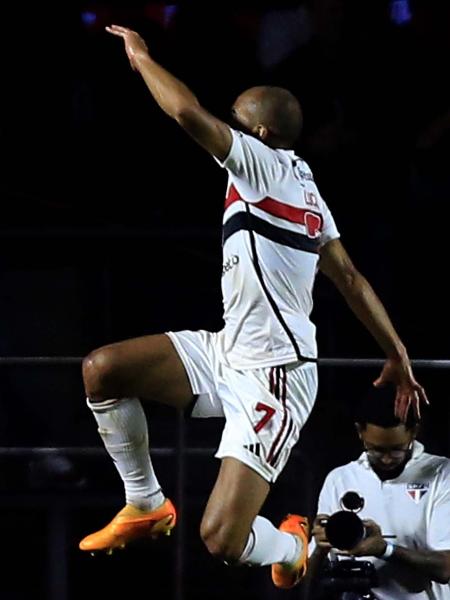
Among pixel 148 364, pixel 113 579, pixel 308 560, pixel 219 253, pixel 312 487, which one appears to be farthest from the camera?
pixel 219 253

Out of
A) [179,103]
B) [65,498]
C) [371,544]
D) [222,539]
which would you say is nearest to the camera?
[179,103]

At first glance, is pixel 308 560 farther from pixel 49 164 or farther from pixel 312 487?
pixel 49 164

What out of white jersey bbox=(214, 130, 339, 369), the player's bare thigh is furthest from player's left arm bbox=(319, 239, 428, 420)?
the player's bare thigh

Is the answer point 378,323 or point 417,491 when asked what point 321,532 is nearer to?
point 417,491

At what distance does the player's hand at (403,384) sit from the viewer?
18.1 feet

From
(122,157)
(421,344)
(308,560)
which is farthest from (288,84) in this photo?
(308,560)

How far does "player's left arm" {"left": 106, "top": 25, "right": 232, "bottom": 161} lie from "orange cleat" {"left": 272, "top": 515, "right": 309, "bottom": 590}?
127cm

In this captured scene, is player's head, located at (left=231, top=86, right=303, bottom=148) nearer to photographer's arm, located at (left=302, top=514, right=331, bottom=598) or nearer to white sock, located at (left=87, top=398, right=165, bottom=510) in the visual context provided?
Result: white sock, located at (left=87, top=398, right=165, bottom=510)

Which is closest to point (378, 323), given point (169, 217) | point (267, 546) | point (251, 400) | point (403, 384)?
point (403, 384)

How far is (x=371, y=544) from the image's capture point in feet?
18.5

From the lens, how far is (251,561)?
5.38 metres

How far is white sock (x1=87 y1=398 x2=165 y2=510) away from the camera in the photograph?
541 centimetres

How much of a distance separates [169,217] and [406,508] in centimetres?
226

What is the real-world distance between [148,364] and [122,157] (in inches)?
104
